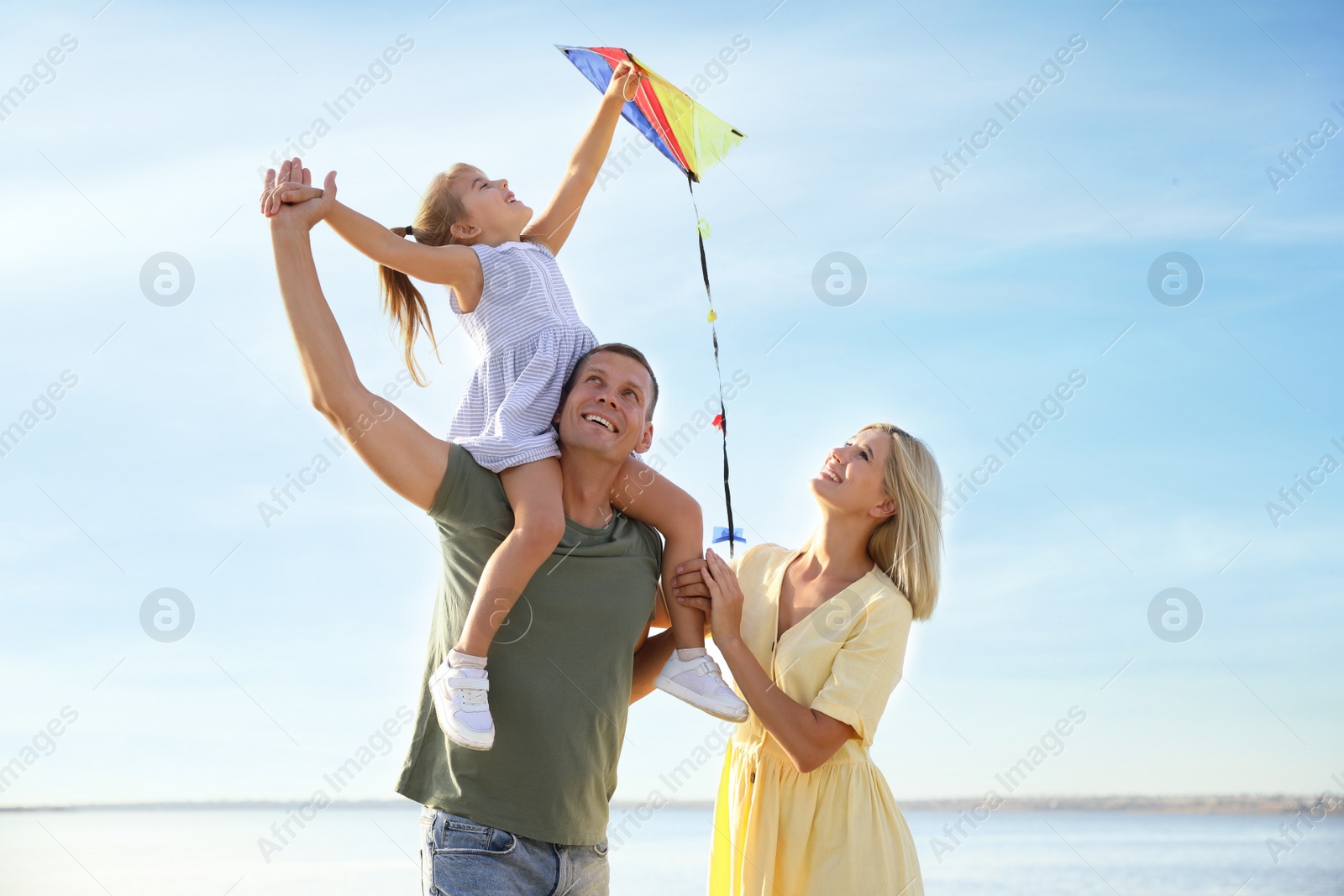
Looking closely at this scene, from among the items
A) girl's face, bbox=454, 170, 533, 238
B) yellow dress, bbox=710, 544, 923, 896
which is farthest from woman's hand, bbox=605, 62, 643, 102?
yellow dress, bbox=710, 544, 923, 896

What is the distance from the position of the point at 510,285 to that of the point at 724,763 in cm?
138

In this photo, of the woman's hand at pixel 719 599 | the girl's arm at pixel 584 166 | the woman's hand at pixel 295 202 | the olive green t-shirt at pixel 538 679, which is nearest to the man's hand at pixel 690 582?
the woman's hand at pixel 719 599

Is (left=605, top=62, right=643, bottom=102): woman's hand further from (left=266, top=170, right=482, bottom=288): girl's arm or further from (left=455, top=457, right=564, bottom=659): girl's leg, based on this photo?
(left=455, top=457, right=564, bottom=659): girl's leg

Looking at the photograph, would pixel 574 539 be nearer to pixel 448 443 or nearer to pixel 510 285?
pixel 448 443

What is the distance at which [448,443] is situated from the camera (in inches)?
93.6

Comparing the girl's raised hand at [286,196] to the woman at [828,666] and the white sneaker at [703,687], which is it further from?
the white sneaker at [703,687]

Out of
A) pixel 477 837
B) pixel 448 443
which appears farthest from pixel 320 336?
pixel 477 837

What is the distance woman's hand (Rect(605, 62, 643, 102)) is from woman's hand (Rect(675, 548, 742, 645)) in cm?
141

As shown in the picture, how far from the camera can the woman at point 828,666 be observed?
2629mm

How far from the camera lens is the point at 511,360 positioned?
2.72 metres

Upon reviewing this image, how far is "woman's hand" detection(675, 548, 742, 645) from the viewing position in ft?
8.54

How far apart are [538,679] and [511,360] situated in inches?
31.9

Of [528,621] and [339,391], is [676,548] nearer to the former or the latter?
[528,621]

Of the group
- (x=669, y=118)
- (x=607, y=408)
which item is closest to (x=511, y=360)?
(x=607, y=408)
